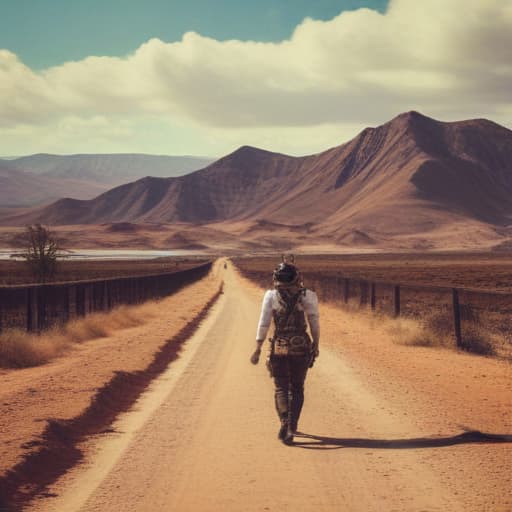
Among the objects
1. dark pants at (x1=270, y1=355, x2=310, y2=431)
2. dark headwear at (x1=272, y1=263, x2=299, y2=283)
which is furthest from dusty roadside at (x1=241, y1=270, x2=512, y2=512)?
dark headwear at (x1=272, y1=263, x2=299, y2=283)

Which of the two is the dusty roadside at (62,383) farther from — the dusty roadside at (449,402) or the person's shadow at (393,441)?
the dusty roadside at (449,402)

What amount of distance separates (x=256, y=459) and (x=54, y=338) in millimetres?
10498

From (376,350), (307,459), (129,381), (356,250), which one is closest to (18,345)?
(129,381)

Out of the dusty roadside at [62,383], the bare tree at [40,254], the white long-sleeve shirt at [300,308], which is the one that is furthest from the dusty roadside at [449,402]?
the bare tree at [40,254]

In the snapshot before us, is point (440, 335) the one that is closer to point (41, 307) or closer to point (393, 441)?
point (41, 307)

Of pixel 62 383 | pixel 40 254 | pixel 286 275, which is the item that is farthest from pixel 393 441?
pixel 40 254

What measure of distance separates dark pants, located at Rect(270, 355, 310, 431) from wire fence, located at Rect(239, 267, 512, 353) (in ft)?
24.5

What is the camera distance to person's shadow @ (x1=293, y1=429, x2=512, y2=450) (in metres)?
7.67

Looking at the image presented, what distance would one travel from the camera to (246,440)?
7.88 metres

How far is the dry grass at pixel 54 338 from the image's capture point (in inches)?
564

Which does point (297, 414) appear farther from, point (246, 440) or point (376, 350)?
point (376, 350)

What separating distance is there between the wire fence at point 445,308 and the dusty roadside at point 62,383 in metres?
6.93

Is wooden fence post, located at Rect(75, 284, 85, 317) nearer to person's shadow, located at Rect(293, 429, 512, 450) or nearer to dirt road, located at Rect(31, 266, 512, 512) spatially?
dirt road, located at Rect(31, 266, 512, 512)

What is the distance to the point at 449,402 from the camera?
410 inches
